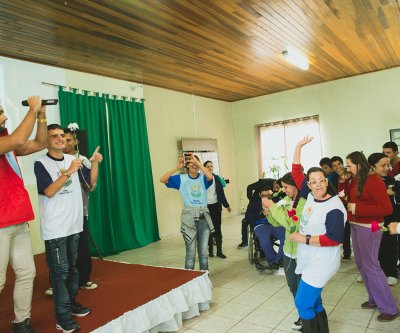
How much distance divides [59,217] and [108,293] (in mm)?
1173

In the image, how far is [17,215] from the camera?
196cm

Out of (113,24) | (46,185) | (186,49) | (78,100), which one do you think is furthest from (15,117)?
(46,185)

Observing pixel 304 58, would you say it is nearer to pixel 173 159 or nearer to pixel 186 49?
pixel 186 49

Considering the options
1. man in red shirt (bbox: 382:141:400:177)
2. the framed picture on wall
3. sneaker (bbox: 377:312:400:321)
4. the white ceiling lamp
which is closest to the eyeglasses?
sneaker (bbox: 377:312:400:321)

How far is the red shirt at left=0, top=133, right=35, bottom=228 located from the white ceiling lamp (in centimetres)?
442

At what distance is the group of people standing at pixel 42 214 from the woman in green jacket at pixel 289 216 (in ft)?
4.49

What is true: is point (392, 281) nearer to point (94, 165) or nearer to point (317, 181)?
point (317, 181)

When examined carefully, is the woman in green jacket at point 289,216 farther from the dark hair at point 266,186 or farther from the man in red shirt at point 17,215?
the dark hair at point 266,186

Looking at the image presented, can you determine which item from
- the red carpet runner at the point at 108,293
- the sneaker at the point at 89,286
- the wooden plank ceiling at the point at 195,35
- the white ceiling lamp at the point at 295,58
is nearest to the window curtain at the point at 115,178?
the wooden plank ceiling at the point at 195,35

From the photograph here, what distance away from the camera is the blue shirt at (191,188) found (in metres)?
3.43

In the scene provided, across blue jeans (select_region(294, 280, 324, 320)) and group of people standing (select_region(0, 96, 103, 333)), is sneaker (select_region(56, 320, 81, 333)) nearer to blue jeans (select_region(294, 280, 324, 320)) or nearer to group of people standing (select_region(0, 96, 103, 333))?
group of people standing (select_region(0, 96, 103, 333))

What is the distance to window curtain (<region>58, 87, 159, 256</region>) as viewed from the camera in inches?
208

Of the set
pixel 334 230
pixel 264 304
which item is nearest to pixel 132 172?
pixel 264 304

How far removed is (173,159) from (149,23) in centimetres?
368
